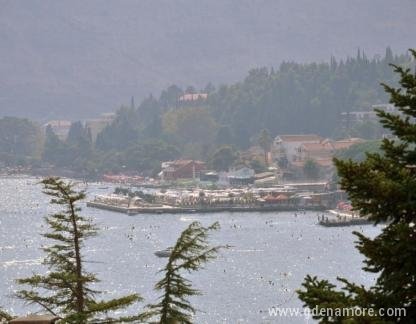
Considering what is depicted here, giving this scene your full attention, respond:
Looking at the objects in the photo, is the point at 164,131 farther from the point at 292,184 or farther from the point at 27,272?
the point at 27,272

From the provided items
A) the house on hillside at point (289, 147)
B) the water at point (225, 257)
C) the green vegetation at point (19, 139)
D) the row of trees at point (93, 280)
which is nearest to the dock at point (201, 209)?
the water at point (225, 257)

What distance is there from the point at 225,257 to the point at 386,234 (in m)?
49.0

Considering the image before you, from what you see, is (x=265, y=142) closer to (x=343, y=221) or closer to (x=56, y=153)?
(x=56, y=153)

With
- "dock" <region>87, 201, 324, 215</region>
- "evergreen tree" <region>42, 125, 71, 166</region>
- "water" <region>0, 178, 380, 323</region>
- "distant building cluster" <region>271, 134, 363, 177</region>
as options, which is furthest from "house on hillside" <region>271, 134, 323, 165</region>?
"water" <region>0, 178, 380, 323</region>

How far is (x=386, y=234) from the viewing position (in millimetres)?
6758

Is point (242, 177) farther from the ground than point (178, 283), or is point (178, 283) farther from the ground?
point (242, 177)

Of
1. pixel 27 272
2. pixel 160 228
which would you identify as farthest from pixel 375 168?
pixel 160 228

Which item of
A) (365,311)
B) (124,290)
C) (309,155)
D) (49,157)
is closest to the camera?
(365,311)

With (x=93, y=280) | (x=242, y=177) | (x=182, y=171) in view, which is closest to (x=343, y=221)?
(x=242, y=177)

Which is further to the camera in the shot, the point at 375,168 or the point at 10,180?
the point at 10,180

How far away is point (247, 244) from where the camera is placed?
61.2 metres

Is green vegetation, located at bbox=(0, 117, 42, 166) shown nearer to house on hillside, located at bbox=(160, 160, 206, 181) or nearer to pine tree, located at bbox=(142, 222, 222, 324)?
house on hillside, located at bbox=(160, 160, 206, 181)

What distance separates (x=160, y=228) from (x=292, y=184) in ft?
107

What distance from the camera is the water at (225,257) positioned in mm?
40906
